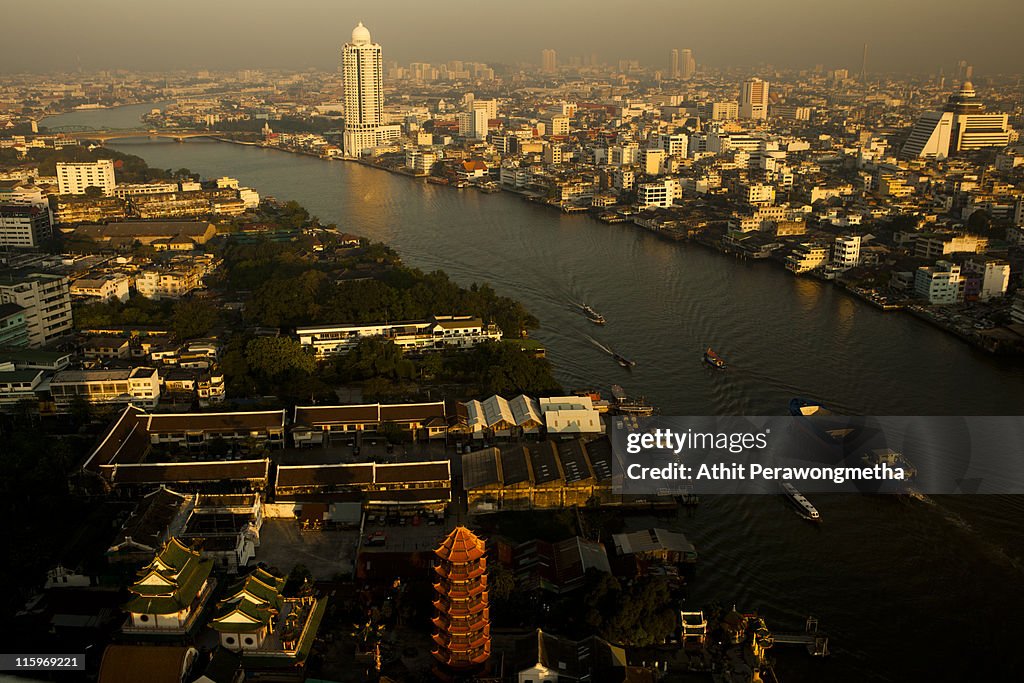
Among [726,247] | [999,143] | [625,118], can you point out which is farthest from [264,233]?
[625,118]

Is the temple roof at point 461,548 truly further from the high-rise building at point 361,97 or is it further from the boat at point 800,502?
the high-rise building at point 361,97

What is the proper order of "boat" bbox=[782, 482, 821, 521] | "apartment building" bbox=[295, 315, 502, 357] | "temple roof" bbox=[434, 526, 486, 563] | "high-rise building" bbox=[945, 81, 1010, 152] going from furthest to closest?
"high-rise building" bbox=[945, 81, 1010, 152], "apartment building" bbox=[295, 315, 502, 357], "boat" bbox=[782, 482, 821, 521], "temple roof" bbox=[434, 526, 486, 563]

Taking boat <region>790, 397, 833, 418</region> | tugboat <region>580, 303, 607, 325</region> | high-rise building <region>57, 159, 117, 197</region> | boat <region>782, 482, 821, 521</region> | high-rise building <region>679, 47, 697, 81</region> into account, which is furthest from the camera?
high-rise building <region>679, 47, 697, 81</region>

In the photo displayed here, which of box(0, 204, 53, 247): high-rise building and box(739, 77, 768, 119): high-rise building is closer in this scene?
box(0, 204, 53, 247): high-rise building

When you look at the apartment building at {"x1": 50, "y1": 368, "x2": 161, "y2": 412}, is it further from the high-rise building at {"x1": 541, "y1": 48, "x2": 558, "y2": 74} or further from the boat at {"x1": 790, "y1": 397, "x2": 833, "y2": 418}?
the high-rise building at {"x1": 541, "y1": 48, "x2": 558, "y2": 74}

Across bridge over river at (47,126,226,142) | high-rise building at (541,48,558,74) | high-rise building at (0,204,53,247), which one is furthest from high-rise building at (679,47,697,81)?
high-rise building at (0,204,53,247)

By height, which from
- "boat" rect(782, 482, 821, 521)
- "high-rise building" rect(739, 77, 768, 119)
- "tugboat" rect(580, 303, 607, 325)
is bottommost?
"boat" rect(782, 482, 821, 521)

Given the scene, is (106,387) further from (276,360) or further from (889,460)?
(889,460)

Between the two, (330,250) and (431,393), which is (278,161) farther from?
(431,393)
